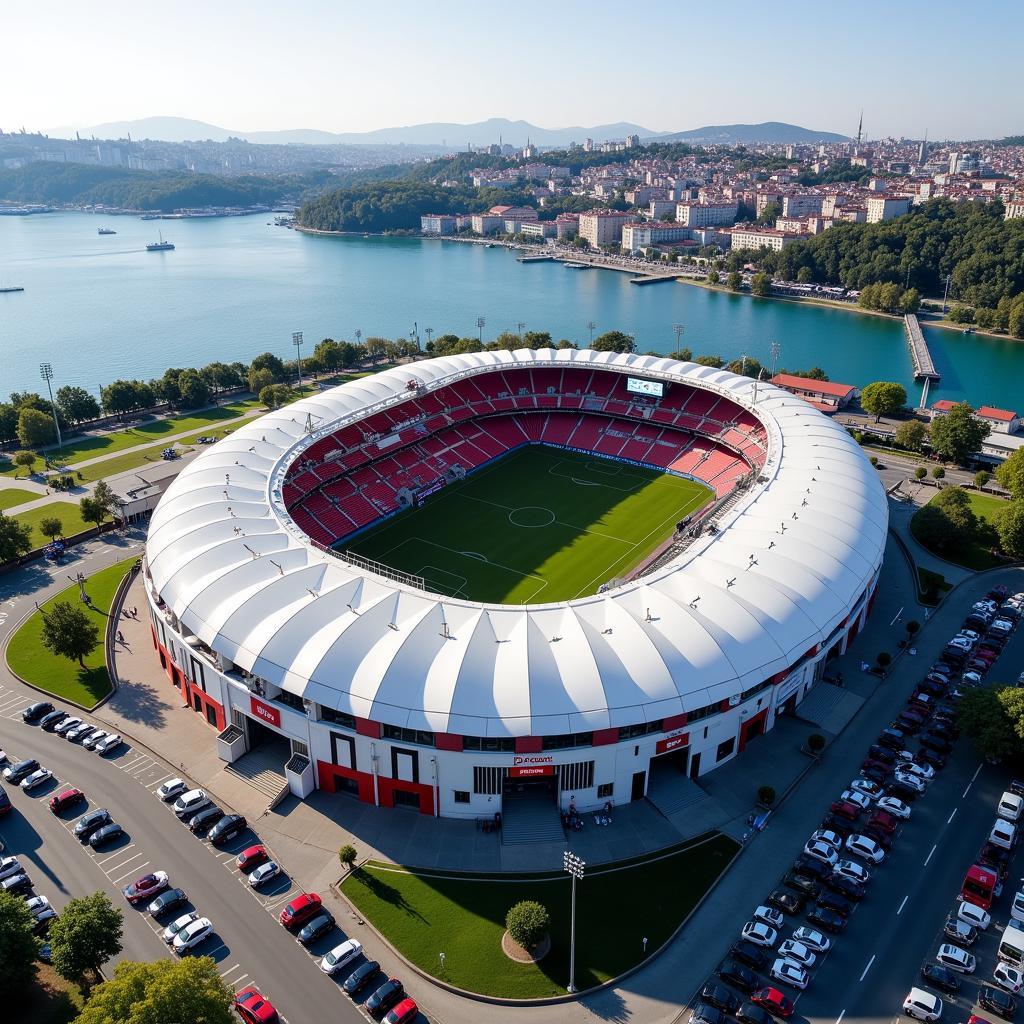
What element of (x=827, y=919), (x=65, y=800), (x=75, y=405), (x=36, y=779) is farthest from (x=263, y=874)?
(x=75, y=405)

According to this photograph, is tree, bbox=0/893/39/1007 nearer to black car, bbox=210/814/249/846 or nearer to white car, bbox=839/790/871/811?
black car, bbox=210/814/249/846

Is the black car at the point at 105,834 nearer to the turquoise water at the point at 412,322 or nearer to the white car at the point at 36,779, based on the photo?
the white car at the point at 36,779

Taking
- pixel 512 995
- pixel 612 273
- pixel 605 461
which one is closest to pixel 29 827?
pixel 512 995

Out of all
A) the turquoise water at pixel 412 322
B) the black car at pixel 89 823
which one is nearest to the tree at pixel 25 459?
the turquoise water at pixel 412 322

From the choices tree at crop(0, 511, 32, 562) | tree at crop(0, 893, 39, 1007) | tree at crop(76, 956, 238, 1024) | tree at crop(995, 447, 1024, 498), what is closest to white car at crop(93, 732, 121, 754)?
tree at crop(0, 893, 39, 1007)

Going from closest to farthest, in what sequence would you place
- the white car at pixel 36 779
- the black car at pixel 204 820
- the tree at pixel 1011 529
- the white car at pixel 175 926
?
the white car at pixel 175 926 → the black car at pixel 204 820 → the white car at pixel 36 779 → the tree at pixel 1011 529

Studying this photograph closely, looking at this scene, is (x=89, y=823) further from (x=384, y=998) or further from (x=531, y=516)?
(x=531, y=516)

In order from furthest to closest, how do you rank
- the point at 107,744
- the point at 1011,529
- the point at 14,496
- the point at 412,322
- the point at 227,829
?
the point at 412,322
the point at 14,496
the point at 1011,529
the point at 107,744
the point at 227,829
